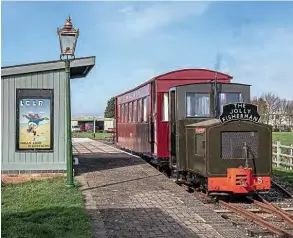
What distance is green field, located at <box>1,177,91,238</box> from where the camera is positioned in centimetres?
715

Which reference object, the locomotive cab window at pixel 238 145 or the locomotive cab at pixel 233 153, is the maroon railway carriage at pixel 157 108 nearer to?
the locomotive cab at pixel 233 153

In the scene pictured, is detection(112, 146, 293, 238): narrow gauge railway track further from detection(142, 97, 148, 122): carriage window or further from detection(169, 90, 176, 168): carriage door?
detection(142, 97, 148, 122): carriage window

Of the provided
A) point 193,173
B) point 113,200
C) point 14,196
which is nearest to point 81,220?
point 113,200

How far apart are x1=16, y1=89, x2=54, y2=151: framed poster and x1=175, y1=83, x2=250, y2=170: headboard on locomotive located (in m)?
3.33

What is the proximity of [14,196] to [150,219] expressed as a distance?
385 cm

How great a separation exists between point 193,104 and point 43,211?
5.17 meters

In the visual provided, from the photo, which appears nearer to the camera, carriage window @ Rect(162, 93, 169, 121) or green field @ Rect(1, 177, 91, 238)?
green field @ Rect(1, 177, 91, 238)

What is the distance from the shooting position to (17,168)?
13.1 metres

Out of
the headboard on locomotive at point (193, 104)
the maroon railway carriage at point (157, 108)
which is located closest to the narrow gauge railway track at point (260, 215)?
the headboard on locomotive at point (193, 104)

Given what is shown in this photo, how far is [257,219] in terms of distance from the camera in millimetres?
8672

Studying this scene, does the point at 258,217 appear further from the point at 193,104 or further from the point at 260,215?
the point at 193,104

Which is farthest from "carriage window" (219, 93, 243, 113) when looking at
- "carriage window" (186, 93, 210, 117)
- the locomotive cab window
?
the locomotive cab window

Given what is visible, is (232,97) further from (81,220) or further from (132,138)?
(132,138)

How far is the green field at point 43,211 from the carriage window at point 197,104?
345 cm
